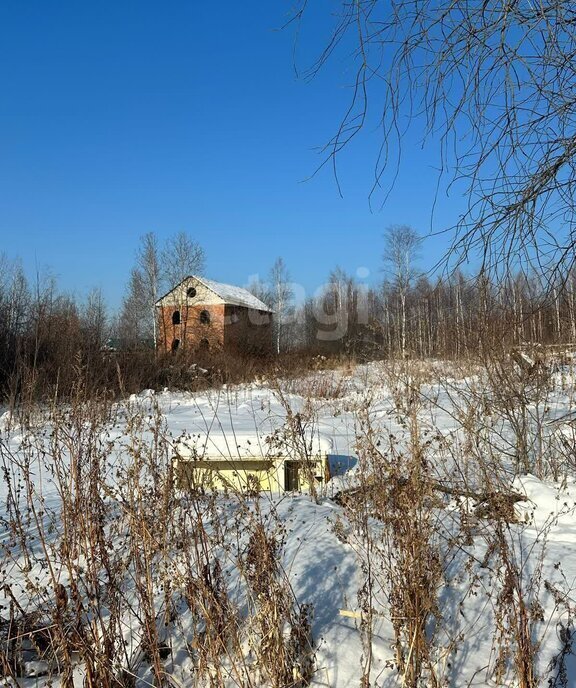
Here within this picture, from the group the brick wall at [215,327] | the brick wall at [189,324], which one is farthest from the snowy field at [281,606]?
the brick wall at [189,324]

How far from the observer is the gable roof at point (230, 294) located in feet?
87.1

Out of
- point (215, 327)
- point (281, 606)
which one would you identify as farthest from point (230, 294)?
point (281, 606)

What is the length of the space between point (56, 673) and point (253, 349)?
1943 cm

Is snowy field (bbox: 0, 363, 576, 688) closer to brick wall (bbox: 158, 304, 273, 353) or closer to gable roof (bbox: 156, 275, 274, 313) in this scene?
brick wall (bbox: 158, 304, 273, 353)

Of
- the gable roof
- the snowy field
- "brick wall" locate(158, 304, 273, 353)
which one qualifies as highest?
the gable roof

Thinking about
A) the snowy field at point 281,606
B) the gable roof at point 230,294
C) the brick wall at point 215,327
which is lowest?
the snowy field at point 281,606

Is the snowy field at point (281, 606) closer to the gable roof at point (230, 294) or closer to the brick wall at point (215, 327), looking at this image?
the brick wall at point (215, 327)

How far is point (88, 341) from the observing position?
1244cm

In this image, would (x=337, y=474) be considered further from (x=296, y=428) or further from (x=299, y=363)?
(x=299, y=363)

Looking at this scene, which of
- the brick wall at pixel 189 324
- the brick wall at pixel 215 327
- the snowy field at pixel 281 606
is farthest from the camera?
the brick wall at pixel 189 324

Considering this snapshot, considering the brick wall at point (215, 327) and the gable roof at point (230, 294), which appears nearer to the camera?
the brick wall at point (215, 327)

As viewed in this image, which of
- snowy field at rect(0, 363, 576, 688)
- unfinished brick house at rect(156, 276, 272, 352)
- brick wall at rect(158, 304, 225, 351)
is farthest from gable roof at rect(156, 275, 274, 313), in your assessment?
snowy field at rect(0, 363, 576, 688)

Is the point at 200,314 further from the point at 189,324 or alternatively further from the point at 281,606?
the point at 281,606

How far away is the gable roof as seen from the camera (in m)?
26.5
